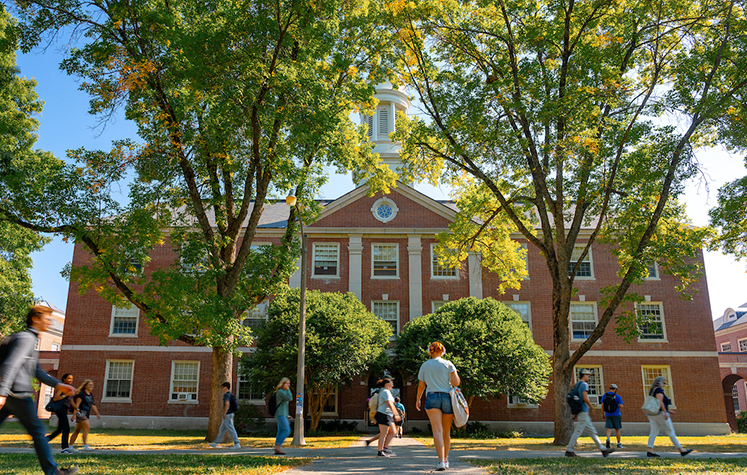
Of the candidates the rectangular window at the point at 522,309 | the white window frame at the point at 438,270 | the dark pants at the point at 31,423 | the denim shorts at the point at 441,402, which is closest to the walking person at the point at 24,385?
the dark pants at the point at 31,423

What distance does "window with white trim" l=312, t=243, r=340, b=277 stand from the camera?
27766 mm

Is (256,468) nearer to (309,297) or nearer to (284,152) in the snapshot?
(284,152)

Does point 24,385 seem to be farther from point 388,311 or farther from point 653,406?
point 388,311

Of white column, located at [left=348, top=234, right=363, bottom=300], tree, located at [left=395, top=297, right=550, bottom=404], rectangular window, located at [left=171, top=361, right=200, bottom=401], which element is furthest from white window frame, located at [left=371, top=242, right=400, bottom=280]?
rectangular window, located at [left=171, top=361, right=200, bottom=401]

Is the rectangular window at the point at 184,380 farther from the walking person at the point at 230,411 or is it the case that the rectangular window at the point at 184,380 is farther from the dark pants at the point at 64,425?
the dark pants at the point at 64,425

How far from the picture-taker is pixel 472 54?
17.1m

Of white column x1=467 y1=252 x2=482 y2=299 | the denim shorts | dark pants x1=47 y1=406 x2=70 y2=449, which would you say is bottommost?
dark pants x1=47 y1=406 x2=70 y2=449

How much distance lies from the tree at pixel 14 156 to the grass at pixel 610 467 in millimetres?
19638

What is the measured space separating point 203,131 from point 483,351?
549 inches

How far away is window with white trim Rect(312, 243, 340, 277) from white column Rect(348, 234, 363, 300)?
0.70m

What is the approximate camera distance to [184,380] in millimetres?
27047

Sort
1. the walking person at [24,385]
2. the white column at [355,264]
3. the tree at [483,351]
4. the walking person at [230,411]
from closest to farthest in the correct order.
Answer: the walking person at [24,385] → the walking person at [230,411] → the tree at [483,351] → the white column at [355,264]

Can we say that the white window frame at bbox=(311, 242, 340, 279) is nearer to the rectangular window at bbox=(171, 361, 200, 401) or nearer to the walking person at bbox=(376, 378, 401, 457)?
the rectangular window at bbox=(171, 361, 200, 401)

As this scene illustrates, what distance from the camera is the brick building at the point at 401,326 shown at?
1036 inches
